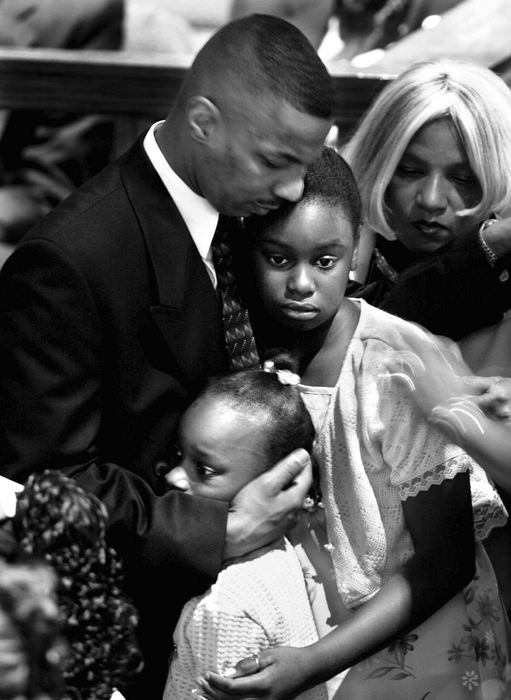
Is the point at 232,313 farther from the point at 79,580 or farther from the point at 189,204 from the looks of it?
the point at 79,580

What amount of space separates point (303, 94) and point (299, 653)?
1068 millimetres

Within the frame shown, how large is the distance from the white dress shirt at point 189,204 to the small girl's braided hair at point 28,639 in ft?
3.54

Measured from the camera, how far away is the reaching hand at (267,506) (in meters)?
2.44

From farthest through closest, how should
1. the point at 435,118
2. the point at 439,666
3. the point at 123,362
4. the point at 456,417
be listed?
the point at 435,118, the point at 439,666, the point at 123,362, the point at 456,417

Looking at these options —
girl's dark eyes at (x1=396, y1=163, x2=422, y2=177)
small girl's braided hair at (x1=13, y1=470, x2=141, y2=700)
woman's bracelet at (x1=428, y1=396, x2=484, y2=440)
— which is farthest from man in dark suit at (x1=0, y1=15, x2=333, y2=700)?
girl's dark eyes at (x1=396, y1=163, x2=422, y2=177)

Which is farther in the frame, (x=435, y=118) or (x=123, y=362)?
(x=435, y=118)

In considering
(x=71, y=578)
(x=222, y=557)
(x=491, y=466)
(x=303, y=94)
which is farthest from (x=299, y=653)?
(x=303, y=94)

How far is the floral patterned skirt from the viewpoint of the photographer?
2541 mm

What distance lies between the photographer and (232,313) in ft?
8.47

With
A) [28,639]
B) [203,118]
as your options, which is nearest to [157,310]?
[203,118]

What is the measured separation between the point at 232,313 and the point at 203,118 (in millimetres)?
403

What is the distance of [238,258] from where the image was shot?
2609 mm

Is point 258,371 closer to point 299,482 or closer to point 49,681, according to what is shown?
point 299,482

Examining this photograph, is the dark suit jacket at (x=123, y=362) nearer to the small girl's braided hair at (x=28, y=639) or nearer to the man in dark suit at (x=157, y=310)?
the man in dark suit at (x=157, y=310)
